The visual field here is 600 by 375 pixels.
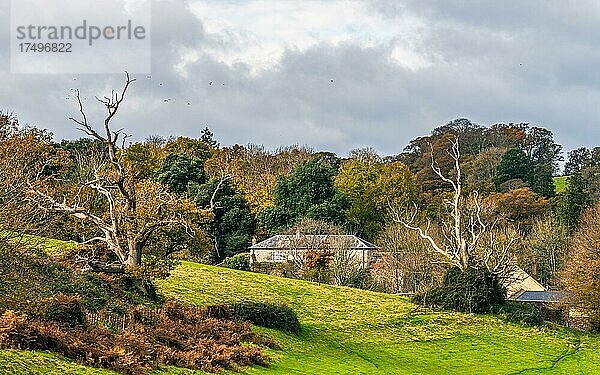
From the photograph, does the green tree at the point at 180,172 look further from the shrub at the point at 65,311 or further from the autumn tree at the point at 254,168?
the shrub at the point at 65,311

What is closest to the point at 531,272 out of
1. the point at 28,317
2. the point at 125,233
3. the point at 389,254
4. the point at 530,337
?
the point at 389,254

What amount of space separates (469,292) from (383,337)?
313 inches

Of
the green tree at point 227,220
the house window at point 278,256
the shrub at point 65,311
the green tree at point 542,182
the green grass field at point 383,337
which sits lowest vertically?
the green grass field at point 383,337

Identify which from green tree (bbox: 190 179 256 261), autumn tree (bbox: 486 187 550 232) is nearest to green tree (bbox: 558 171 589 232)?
autumn tree (bbox: 486 187 550 232)

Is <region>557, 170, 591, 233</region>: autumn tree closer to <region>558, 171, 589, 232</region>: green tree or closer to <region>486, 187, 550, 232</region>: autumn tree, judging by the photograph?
<region>558, 171, 589, 232</region>: green tree

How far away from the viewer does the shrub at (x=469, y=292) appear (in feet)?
126

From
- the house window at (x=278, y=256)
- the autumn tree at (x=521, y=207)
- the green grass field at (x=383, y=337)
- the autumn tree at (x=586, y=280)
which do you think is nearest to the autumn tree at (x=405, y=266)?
the house window at (x=278, y=256)

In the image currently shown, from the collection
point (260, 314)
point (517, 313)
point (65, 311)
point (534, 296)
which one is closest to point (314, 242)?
point (534, 296)

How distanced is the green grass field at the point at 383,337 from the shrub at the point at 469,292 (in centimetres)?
94

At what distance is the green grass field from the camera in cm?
2698

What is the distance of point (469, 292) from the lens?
38688 mm

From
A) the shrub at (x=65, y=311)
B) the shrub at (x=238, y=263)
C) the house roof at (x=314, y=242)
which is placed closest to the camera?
the shrub at (x=65, y=311)

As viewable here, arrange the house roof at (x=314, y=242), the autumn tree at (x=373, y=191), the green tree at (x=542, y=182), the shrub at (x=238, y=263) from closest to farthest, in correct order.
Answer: the shrub at (x=238, y=263) → the house roof at (x=314, y=242) → the autumn tree at (x=373, y=191) → the green tree at (x=542, y=182)

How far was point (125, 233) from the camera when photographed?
1113 inches
